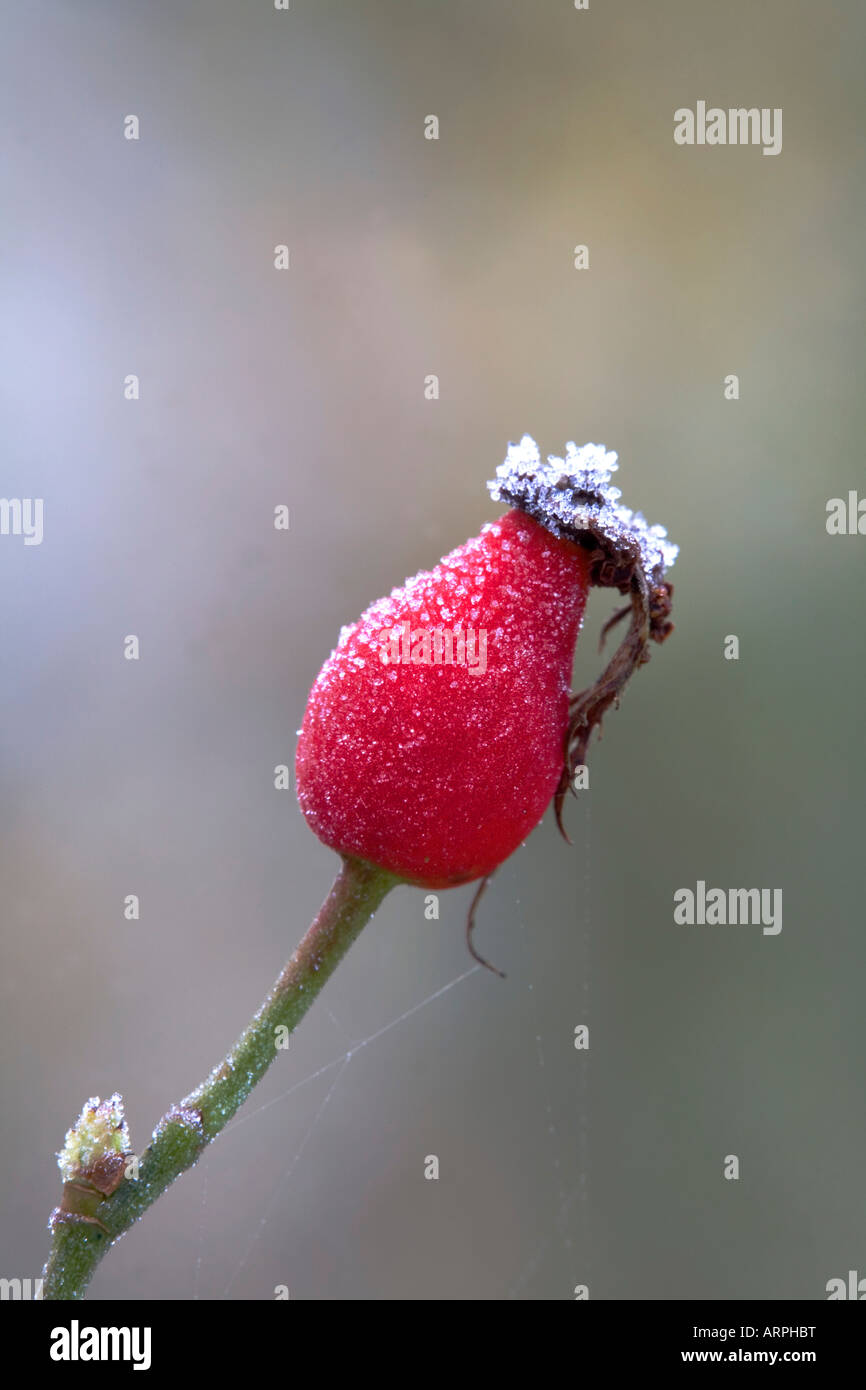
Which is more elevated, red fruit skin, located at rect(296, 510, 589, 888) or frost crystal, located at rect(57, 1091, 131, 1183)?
red fruit skin, located at rect(296, 510, 589, 888)

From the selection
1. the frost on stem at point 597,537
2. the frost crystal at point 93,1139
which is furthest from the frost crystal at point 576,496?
the frost crystal at point 93,1139

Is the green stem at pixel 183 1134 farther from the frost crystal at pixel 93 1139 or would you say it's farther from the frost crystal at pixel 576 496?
the frost crystal at pixel 576 496

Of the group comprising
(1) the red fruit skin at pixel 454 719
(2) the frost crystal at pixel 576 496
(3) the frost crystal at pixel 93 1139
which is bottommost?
(3) the frost crystal at pixel 93 1139

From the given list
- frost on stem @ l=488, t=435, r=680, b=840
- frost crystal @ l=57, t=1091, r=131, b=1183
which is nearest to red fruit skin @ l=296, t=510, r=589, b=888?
frost on stem @ l=488, t=435, r=680, b=840

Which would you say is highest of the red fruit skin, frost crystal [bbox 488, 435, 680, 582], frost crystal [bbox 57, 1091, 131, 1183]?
frost crystal [bbox 488, 435, 680, 582]

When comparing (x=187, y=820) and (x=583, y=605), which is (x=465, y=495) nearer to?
(x=187, y=820)

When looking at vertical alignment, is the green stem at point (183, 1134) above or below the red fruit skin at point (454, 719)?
below

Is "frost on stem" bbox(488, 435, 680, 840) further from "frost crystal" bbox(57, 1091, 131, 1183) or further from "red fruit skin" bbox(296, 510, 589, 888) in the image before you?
"frost crystal" bbox(57, 1091, 131, 1183)
